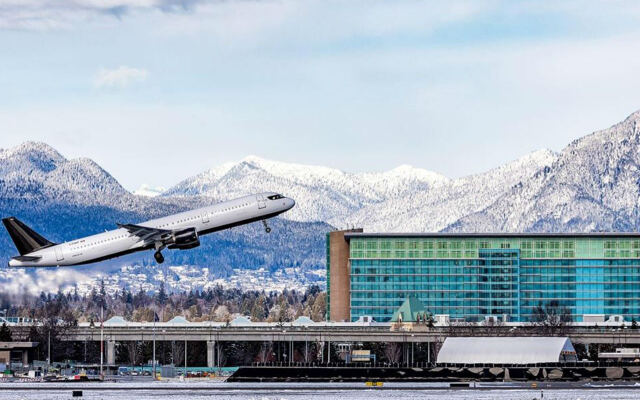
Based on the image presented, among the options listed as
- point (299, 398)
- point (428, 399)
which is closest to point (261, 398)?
point (299, 398)

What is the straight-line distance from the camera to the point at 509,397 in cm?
19500

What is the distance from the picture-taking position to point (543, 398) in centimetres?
18788

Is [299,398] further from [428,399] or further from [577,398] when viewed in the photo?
[577,398]

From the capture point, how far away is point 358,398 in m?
199

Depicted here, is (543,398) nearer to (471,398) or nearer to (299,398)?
(471,398)

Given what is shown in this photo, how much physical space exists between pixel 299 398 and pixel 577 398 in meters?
35.2

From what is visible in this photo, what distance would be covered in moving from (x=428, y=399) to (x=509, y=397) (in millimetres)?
10191

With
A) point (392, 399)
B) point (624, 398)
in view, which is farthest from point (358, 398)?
point (624, 398)

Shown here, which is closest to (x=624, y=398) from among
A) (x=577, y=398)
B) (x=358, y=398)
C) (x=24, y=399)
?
(x=577, y=398)

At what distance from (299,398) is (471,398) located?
22.0m

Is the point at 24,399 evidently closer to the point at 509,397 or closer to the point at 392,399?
A: the point at 392,399

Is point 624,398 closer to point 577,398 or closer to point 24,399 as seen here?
point 577,398

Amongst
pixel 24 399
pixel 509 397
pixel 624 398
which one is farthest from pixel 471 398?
pixel 24 399

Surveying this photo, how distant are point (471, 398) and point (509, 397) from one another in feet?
15.7
